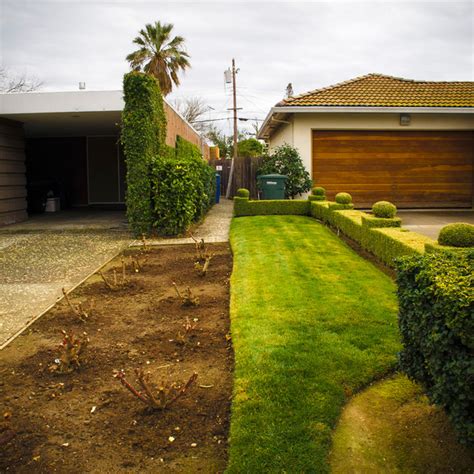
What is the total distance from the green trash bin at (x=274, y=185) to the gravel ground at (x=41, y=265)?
4978mm

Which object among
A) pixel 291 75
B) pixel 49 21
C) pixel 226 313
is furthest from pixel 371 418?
pixel 291 75

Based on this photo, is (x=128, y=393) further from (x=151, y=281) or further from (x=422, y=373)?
(x=151, y=281)

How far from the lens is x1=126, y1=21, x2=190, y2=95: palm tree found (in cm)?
2889

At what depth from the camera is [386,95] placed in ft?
52.0

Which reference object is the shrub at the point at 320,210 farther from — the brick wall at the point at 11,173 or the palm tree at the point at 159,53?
the palm tree at the point at 159,53

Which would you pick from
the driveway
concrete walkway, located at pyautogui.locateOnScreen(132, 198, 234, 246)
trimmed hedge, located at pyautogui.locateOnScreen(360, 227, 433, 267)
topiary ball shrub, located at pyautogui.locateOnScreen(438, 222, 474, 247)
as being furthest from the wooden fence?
topiary ball shrub, located at pyautogui.locateOnScreen(438, 222, 474, 247)

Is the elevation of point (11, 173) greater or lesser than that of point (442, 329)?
greater

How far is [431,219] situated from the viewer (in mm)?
12648

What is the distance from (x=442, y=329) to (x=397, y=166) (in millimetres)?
13829

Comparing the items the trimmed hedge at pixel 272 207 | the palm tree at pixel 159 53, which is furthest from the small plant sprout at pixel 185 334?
the palm tree at pixel 159 53

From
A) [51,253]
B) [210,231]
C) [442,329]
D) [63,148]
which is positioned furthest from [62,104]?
[442,329]

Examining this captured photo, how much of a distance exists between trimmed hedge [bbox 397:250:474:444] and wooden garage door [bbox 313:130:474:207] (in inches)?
491

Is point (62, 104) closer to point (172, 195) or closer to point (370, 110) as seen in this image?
point (172, 195)

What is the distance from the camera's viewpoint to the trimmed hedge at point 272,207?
1393cm
